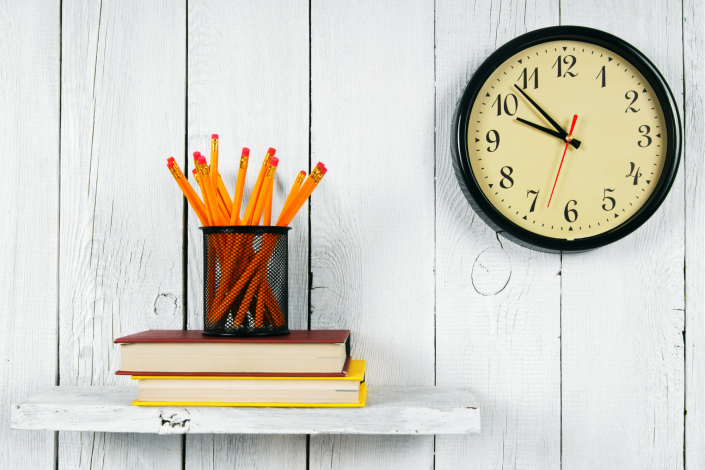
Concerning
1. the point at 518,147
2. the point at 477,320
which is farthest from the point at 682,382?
the point at 518,147

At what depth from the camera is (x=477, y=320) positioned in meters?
0.78

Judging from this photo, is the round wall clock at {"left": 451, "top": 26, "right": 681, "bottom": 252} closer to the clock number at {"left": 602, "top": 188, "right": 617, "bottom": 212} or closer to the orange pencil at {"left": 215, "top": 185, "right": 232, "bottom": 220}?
the clock number at {"left": 602, "top": 188, "right": 617, "bottom": 212}

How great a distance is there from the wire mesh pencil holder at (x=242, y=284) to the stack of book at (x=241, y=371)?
0.02 meters

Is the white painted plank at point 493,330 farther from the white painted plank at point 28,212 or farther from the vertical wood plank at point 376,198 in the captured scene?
the white painted plank at point 28,212

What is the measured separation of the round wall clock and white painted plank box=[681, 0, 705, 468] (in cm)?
8

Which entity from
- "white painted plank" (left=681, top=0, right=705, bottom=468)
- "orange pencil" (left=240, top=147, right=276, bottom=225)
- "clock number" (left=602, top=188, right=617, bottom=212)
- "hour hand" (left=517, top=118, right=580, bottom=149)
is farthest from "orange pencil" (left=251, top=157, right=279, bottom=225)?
"white painted plank" (left=681, top=0, right=705, bottom=468)

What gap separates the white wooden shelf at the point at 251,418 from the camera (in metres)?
0.64

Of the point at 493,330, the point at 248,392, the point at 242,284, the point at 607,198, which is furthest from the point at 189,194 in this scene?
the point at 607,198

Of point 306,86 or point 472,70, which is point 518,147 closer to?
point 472,70

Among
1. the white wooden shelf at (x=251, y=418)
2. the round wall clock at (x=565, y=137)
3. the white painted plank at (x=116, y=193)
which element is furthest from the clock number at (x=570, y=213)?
the white painted plank at (x=116, y=193)

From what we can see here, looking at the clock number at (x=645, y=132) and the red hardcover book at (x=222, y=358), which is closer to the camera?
the red hardcover book at (x=222, y=358)

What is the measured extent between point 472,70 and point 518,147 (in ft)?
0.46

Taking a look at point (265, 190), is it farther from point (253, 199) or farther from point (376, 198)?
point (376, 198)

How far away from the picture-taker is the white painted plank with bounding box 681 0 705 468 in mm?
771
